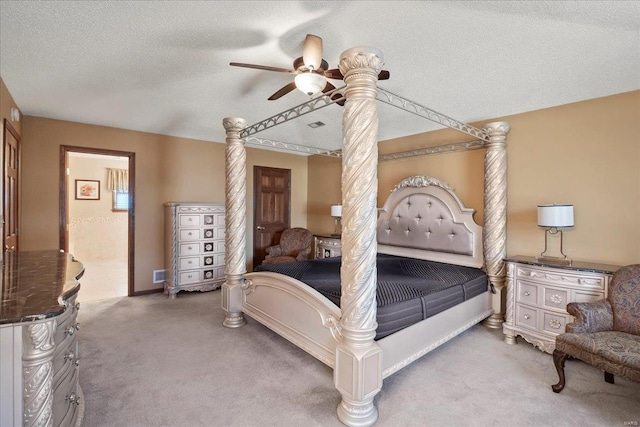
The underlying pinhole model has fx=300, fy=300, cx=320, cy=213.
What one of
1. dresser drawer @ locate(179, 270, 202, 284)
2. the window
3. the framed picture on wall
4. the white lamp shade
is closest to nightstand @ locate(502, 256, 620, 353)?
the white lamp shade

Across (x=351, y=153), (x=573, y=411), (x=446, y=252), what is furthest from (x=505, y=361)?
(x=351, y=153)

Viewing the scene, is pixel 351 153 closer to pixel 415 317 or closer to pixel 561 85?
pixel 415 317

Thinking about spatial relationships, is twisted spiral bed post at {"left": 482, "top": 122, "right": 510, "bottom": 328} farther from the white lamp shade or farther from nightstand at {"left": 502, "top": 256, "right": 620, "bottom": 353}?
the white lamp shade

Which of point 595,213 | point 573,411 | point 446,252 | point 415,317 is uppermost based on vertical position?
point 595,213

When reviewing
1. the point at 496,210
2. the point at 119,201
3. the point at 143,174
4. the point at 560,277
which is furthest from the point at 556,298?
the point at 119,201

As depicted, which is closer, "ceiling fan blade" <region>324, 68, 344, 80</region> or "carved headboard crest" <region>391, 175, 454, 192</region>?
"ceiling fan blade" <region>324, 68, 344, 80</region>

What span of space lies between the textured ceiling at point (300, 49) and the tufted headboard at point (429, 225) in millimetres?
1116

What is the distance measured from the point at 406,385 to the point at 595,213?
8.62 ft

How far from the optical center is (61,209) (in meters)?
4.24

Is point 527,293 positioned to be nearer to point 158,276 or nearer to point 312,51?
point 312,51

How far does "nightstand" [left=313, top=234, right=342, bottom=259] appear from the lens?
5234 mm

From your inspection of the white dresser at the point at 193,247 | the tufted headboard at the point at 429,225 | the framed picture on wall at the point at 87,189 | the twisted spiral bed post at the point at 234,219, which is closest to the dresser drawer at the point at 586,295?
the tufted headboard at the point at 429,225

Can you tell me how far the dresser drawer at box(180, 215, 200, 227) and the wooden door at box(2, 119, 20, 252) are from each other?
187 cm

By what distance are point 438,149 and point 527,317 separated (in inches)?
93.6
